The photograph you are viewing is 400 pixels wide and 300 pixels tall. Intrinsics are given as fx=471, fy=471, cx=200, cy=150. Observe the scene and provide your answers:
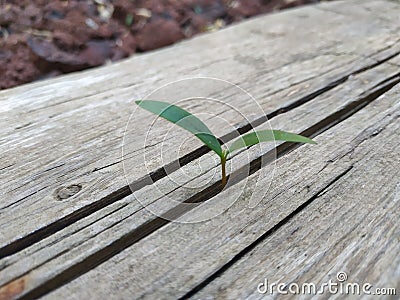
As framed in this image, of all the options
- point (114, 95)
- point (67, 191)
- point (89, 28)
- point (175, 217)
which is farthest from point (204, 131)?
point (89, 28)

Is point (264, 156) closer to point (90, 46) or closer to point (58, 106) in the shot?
point (58, 106)

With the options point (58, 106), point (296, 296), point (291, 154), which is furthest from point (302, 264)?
point (58, 106)

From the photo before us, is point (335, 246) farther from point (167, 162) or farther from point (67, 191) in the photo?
point (67, 191)

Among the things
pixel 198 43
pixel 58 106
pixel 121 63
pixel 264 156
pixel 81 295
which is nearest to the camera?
pixel 81 295
